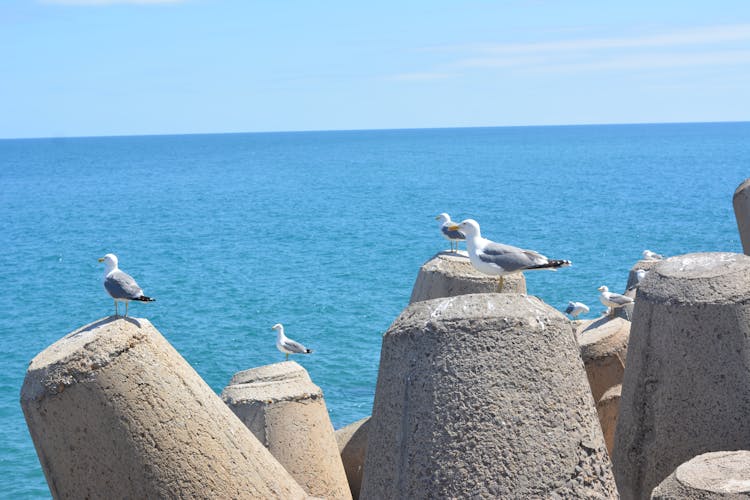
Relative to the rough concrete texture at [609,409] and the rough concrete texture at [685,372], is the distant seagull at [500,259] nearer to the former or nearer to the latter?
the rough concrete texture at [609,409]

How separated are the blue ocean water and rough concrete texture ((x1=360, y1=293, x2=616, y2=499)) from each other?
12225mm

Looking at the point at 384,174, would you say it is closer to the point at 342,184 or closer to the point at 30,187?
the point at 342,184

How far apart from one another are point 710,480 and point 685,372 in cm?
92

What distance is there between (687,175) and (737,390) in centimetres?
8036

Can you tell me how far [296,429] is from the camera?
629 cm

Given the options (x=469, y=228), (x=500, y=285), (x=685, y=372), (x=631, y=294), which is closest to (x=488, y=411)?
(x=685, y=372)

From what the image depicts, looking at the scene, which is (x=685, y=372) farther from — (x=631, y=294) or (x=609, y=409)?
(x=631, y=294)

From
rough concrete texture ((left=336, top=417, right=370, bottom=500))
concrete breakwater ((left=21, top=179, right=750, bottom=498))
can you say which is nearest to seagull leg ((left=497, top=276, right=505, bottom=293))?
rough concrete texture ((left=336, top=417, right=370, bottom=500))

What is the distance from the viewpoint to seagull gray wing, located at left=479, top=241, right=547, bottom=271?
24.5 ft

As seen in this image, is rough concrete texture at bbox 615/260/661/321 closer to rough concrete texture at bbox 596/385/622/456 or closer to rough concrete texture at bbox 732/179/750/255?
rough concrete texture at bbox 732/179/750/255

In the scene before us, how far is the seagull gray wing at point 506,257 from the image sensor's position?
7.47 metres

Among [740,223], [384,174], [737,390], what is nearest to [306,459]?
[737,390]

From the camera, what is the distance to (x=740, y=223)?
7656 mm

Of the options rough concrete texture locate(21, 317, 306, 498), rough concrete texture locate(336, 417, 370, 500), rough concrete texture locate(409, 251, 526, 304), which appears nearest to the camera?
rough concrete texture locate(21, 317, 306, 498)
